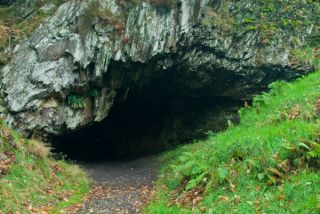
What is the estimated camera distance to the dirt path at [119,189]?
32.8 feet

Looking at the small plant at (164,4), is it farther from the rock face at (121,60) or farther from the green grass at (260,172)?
the green grass at (260,172)

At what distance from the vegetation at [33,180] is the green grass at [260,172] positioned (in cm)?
262

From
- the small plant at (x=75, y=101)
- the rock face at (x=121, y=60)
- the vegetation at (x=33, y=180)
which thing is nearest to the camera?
the vegetation at (x=33, y=180)

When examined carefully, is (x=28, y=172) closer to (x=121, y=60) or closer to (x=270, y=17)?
(x=121, y=60)

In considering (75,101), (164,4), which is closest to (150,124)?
(75,101)

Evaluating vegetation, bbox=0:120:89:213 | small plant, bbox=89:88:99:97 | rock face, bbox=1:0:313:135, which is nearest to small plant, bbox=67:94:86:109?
rock face, bbox=1:0:313:135

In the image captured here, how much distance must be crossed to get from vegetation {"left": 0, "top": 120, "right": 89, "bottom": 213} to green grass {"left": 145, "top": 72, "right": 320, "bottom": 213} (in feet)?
8.60

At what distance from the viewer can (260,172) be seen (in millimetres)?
7977

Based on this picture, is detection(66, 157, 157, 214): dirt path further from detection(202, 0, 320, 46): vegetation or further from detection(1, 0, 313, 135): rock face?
detection(202, 0, 320, 46): vegetation

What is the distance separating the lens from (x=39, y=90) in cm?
1411

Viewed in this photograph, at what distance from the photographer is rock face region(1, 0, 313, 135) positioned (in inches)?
557

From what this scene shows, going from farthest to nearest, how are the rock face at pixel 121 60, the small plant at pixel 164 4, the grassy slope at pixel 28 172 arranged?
the small plant at pixel 164 4 → the rock face at pixel 121 60 → the grassy slope at pixel 28 172

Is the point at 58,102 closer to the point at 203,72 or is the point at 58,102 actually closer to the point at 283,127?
the point at 203,72

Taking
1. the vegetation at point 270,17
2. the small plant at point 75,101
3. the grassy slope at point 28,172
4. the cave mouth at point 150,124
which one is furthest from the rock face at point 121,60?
the cave mouth at point 150,124
